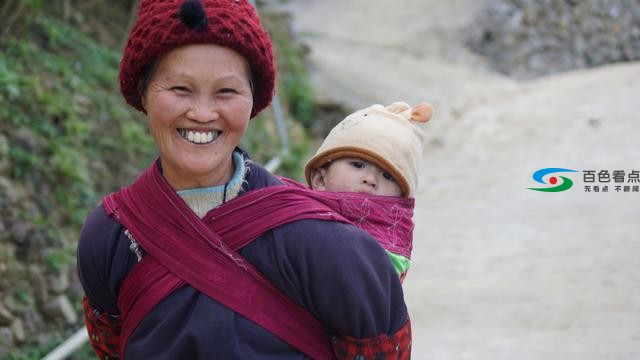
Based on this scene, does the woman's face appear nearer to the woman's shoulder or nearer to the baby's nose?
the woman's shoulder

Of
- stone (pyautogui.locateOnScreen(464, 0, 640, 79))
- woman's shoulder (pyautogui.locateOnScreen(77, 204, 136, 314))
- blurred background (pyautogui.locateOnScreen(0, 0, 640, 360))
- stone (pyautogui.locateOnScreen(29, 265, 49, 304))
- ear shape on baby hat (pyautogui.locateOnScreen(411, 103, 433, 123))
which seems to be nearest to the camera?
woman's shoulder (pyautogui.locateOnScreen(77, 204, 136, 314))

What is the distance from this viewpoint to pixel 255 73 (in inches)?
77.6

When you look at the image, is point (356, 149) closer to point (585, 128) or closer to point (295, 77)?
point (585, 128)

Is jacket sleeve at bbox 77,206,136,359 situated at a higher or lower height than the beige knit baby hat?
lower

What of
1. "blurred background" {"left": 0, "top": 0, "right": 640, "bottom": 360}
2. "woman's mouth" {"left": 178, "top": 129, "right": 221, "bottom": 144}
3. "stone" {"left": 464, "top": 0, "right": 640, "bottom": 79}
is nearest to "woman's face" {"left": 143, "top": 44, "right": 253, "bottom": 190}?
"woman's mouth" {"left": 178, "top": 129, "right": 221, "bottom": 144}

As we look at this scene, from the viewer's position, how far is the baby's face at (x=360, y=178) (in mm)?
2363

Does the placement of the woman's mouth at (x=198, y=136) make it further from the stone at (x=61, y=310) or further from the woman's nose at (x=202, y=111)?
the stone at (x=61, y=310)

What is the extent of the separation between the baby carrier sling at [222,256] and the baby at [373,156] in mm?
416

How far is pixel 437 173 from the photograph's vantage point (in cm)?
984

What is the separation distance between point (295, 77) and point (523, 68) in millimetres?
6014

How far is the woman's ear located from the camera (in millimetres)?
2527

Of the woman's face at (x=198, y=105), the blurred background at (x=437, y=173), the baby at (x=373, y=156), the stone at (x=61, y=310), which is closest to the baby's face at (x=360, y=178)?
the baby at (x=373, y=156)

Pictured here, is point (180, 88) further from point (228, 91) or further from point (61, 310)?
point (61, 310)

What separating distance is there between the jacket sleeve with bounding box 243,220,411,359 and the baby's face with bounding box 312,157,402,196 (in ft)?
1.52
